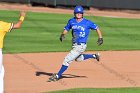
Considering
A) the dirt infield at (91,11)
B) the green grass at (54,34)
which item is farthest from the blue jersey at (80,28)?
the dirt infield at (91,11)

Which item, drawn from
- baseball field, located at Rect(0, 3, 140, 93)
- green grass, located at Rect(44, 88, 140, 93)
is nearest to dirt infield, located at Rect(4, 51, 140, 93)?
baseball field, located at Rect(0, 3, 140, 93)

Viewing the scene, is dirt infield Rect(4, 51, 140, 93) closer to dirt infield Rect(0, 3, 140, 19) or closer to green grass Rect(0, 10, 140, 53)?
green grass Rect(0, 10, 140, 53)

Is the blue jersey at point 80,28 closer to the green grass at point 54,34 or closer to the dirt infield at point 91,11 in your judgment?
the green grass at point 54,34

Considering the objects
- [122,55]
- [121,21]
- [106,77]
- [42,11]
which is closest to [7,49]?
[122,55]

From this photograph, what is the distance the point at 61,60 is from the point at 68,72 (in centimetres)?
188

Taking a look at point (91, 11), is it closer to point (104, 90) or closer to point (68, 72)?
point (68, 72)

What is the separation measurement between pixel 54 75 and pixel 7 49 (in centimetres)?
490

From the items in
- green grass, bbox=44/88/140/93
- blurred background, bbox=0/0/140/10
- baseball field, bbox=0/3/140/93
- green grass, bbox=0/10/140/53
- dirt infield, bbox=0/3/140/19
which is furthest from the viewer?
blurred background, bbox=0/0/140/10

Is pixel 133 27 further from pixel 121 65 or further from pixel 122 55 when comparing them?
pixel 121 65

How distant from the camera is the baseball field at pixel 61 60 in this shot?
Result: 38.6 ft

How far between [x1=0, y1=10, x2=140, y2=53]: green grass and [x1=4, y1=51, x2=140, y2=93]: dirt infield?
4.34 feet

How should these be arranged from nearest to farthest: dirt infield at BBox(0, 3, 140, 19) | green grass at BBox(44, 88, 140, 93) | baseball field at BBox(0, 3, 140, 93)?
green grass at BBox(44, 88, 140, 93), baseball field at BBox(0, 3, 140, 93), dirt infield at BBox(0, 3, 140, 19)

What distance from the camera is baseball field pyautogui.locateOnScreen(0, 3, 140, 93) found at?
11.8m

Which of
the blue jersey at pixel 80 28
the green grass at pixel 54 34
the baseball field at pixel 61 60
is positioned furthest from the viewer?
the green grass at pixel 54 34
